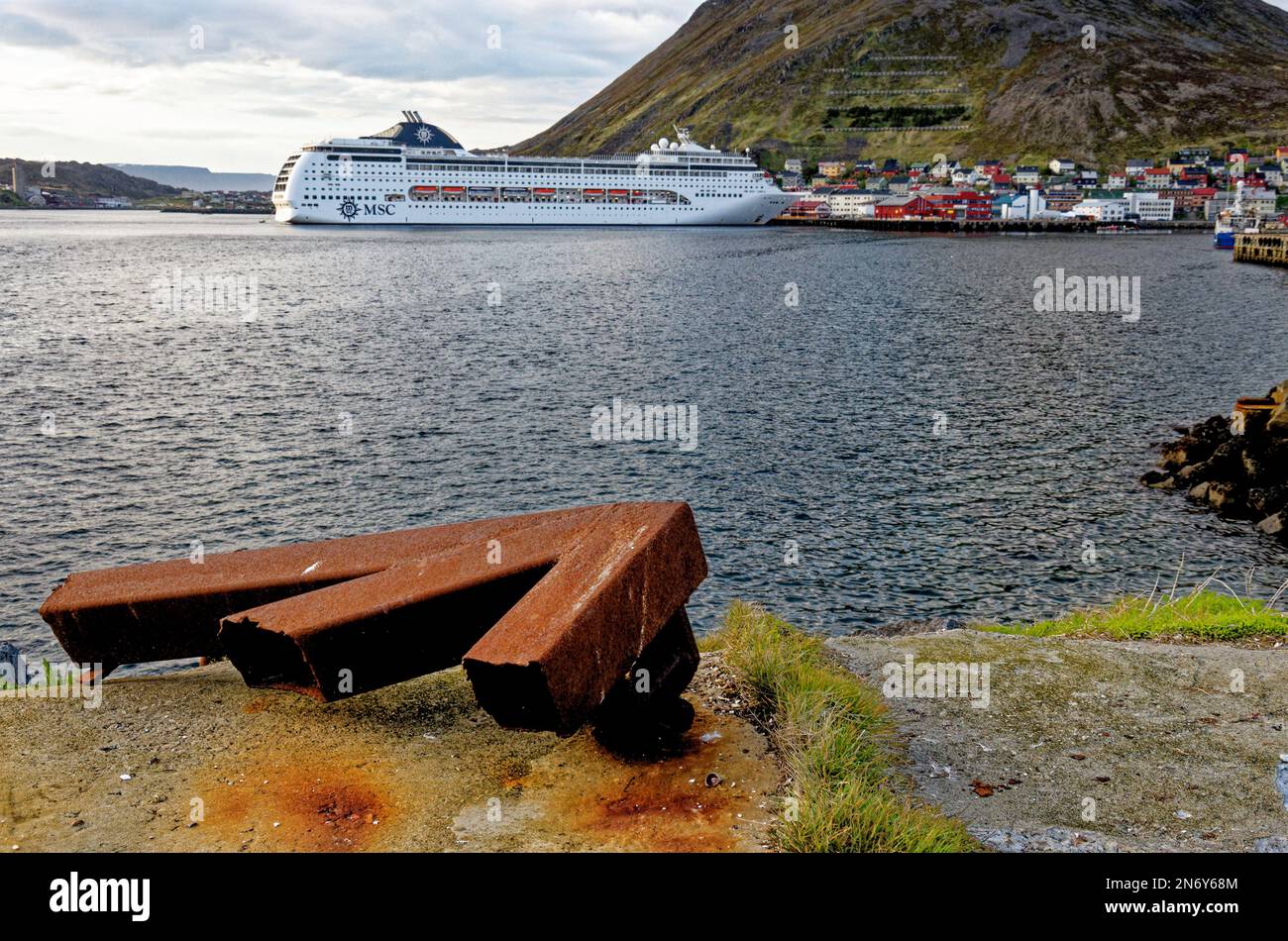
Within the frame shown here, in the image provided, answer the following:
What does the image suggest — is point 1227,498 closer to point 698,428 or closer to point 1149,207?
point 698,428

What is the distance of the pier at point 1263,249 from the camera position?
87.4m

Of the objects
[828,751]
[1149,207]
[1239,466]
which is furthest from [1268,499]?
[1149,207]

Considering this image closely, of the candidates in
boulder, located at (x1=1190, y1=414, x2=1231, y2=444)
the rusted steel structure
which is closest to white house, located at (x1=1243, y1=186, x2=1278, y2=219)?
boulder, located at (x1=1190, y1=414, x2=1231, y2=444)

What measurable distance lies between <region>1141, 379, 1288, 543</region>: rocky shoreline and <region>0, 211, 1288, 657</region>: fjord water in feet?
1.76

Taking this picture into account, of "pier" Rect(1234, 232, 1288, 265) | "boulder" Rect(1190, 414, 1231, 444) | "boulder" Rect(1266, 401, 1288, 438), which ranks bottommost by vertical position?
"boulder" Rect(1190, 414, 1231, 444)

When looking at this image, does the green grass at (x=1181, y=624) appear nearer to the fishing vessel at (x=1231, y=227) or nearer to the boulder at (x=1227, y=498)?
the boulder at (x=1227, y=498)

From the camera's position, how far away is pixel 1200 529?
64.9 feet

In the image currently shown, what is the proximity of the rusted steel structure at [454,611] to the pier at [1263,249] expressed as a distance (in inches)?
3964

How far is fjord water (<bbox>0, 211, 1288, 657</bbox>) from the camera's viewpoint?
18.1 meters

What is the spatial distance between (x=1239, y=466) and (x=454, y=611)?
73.5 ft

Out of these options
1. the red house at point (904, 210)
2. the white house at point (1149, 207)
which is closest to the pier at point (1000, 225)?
the white house at point (1149, 207)

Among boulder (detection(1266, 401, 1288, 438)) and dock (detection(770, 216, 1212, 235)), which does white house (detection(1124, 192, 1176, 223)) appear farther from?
boulder (detection(1266, 401, 1288, 438))

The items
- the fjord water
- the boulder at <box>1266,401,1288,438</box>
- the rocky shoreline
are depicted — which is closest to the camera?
the fjord water
